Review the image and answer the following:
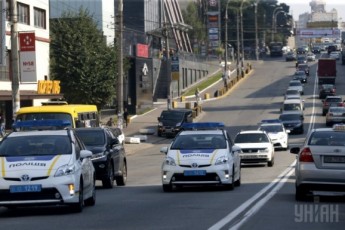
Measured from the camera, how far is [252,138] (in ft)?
121

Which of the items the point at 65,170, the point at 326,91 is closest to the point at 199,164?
the point at 65,170

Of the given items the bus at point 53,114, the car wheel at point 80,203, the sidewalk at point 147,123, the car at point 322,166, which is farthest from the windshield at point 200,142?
the sidewalk at point 147,123

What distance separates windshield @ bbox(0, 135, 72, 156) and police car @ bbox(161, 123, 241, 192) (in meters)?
4.85

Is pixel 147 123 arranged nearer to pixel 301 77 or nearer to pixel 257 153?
pixel 301 77

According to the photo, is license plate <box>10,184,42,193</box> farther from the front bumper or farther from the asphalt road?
the front bumper

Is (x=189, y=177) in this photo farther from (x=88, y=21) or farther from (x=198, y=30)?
(x=198, y=30)

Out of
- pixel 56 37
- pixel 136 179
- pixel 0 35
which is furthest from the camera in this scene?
pixel 56 37

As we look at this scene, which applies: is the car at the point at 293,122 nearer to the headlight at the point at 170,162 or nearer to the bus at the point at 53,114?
the bus at the point at 53,114

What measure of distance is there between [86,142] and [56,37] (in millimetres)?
40487

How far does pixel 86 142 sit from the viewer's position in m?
25.9

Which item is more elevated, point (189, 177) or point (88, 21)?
point (88, 21)

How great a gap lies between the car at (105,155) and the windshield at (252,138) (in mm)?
10157

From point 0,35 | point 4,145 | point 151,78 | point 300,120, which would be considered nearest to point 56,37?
point 0,35

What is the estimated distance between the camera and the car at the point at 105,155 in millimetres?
24625
